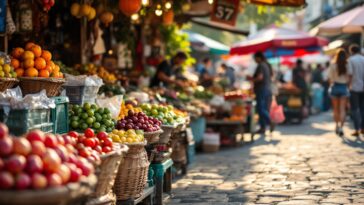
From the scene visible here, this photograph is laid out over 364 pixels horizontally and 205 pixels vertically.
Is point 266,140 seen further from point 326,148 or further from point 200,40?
point 200,40

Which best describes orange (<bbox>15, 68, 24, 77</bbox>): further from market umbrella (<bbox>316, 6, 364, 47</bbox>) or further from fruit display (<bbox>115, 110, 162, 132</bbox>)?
market umbrella (<bbox>316, 6, 364, 47</bbox>)

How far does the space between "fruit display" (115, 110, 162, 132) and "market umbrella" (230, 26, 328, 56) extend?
1304 centimetres

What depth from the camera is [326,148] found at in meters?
15.0

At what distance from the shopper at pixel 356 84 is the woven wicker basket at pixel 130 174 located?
1024cm

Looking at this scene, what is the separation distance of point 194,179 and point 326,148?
4.96 meters

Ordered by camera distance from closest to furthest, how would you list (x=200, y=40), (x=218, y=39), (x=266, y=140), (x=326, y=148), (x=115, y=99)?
1. (x=115, y=99)
2. (x=326, y=148)
3. (x=266, y=140)
4. (x=200, y=40)
5. (x=218, y=39)

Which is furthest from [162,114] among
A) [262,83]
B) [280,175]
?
[262,83]

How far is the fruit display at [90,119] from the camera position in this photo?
775 cm

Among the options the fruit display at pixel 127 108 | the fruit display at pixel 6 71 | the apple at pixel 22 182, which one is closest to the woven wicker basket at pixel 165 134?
the fruit display at pixel 127 108

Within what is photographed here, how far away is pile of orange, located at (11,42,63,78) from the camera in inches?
297

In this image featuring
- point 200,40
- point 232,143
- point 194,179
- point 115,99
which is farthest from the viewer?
point 200,40

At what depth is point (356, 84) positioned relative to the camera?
1639 cm

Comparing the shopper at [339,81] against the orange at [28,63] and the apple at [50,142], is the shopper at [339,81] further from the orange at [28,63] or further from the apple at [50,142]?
the apple at [50,142]

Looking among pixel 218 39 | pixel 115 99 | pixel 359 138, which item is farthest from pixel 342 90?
pixel 218 39
